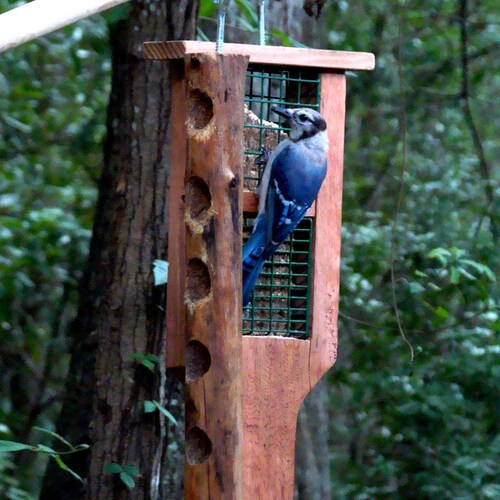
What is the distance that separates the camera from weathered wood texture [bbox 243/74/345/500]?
2.84 m

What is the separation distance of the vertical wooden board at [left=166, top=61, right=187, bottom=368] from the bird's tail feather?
0.66 feet

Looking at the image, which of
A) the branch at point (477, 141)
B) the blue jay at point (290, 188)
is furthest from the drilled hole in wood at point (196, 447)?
the branch at point (477, 141)

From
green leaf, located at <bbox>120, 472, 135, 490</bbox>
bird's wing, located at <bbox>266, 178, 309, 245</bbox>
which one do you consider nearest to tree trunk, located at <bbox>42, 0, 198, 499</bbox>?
green leaf, located at <bbox>120, 472, 135, 490</bbox>

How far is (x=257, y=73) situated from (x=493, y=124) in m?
5.41

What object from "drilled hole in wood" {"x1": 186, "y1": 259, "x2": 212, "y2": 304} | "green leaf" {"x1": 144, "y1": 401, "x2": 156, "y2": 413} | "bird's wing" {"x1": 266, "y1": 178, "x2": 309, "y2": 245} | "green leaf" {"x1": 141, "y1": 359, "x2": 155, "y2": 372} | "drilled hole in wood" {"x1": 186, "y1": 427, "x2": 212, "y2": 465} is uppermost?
"bird's wing" {"x1": 266, "y1": 178, "x2": 309, "y2": 245}

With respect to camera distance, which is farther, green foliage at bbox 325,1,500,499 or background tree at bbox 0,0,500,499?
green foliage at bbox 325,1,500,499

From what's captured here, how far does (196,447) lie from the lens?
2.30 metres

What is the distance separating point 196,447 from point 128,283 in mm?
1444

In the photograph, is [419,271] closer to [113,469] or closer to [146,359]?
[146,359]

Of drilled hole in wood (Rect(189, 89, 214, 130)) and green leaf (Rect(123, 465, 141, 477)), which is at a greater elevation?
drilled hole in wood (Rect(189, 89, 214, 130))

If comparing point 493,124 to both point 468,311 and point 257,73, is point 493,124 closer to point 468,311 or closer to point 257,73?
point 468,311

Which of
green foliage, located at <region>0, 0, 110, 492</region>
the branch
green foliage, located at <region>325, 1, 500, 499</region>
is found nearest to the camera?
green foliage, located at <region>325, 1, 500, 499</region>

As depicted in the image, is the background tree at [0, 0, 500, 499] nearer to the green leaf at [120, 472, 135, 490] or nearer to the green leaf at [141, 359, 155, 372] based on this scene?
the green leaf at [141, 359, 155, 372]

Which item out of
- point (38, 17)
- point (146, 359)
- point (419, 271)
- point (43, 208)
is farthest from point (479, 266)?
point (43, 208)
